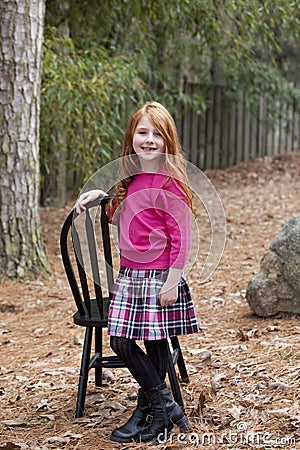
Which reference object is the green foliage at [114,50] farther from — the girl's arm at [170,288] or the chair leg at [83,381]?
the girl's arm at [170,288]

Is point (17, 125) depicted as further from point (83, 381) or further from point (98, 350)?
point (83, 381)

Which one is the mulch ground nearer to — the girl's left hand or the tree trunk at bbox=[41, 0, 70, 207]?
the girl's left hand

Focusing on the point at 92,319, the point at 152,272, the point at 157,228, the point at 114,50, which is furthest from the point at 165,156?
the point at 114,50

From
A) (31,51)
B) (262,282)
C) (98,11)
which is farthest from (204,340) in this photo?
(98,11)

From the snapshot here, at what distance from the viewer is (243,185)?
9.89m

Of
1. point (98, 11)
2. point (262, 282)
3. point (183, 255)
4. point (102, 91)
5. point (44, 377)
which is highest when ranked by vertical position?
point (98, 11)

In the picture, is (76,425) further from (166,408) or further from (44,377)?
(44,377)

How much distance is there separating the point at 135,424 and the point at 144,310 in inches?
17.8

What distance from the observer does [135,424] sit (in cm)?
277

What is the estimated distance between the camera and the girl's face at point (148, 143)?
110 inches

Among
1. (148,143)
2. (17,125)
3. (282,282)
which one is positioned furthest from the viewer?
A: (17,125)

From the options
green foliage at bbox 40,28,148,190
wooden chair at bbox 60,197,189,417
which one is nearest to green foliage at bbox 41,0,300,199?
green foliage at bbox 40,28,148,190

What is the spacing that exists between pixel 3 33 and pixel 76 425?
134 inches

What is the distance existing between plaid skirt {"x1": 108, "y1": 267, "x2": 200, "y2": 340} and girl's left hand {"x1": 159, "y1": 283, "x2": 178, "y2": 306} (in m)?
0.02
